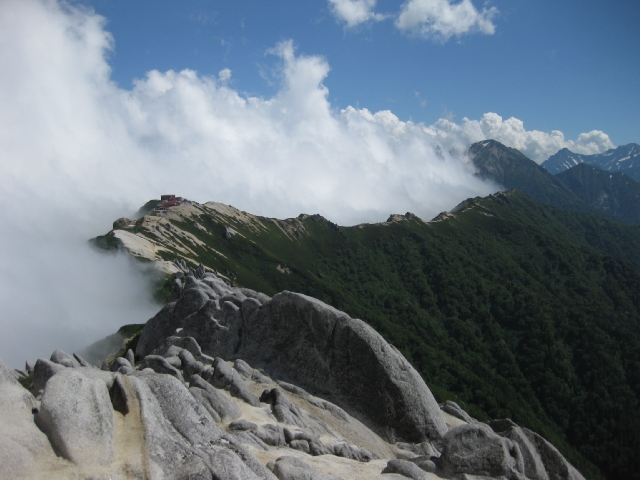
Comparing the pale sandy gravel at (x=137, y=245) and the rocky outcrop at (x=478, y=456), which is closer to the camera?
the rocky outcrop at (x=478, y=456)

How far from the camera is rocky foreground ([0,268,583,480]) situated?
52.5ft

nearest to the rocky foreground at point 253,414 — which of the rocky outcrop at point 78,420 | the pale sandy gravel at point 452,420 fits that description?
the rocky outcrop at point 78,420

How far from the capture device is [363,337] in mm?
33562

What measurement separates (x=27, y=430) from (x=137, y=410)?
14.1 ft

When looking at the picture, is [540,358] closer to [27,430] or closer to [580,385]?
[580,385]

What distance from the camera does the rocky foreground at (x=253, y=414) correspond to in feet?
52.5

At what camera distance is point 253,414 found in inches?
1025

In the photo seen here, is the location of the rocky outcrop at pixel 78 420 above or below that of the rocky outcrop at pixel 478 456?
above

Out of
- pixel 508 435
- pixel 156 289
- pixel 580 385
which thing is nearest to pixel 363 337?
pixel 508 435

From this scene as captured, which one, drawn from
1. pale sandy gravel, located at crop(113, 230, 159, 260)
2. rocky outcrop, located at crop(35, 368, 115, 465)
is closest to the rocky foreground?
rocky outcrop, located at crop(35, 368, 115, 465)

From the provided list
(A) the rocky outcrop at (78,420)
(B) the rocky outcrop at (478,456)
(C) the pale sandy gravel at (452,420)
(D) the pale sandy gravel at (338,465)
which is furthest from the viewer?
(C) the pale sandy gravel at (452,420)

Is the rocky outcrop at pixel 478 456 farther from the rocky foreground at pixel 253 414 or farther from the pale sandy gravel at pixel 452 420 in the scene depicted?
the pale sandy gravel at pixel 452 420

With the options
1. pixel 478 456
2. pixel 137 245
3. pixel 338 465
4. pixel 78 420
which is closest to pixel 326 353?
pixel 338 465

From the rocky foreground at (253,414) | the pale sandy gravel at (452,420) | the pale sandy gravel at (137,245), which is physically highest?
the pale sandy gravel at (137,245)
